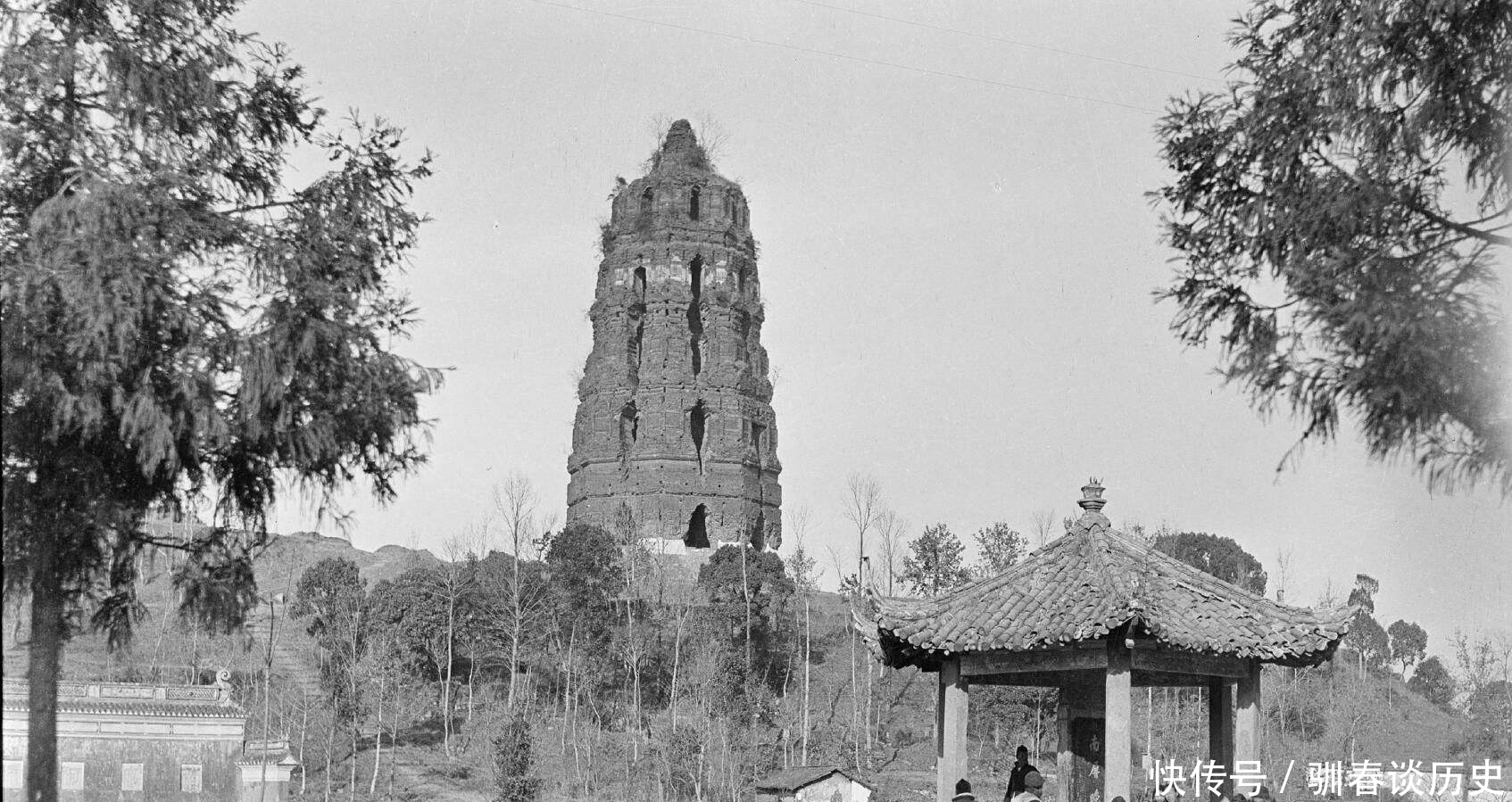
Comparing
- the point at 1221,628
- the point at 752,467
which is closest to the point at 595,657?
the point at 752,467

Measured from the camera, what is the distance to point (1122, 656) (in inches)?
498

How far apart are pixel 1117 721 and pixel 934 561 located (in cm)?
4123

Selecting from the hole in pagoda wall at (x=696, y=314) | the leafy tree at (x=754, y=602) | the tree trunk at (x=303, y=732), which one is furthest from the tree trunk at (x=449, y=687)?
the hole in pagoda wall at (x=696, y=314)

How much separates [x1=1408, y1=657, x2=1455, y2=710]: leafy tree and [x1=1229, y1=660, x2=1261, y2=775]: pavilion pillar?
4636 cm

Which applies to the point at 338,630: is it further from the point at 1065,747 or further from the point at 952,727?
the point at 952,727

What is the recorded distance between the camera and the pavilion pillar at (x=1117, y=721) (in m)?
12.5

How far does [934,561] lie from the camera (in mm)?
53531

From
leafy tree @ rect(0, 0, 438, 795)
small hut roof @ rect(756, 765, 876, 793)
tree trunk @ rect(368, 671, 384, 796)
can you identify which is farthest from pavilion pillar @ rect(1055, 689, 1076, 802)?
tree trunk @ rect(368, 671, 384, 796)

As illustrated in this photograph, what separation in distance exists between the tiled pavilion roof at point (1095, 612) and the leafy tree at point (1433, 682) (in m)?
46.7

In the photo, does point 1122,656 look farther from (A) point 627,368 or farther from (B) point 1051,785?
(A) point 627,368

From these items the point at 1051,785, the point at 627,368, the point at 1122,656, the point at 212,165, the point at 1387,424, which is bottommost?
the point at 1051,785

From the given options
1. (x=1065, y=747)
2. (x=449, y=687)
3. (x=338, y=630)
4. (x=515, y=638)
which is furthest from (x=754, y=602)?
(x=1065, y=747)

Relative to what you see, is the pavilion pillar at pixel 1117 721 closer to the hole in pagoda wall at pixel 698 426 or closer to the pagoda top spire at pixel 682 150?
the hole in pagoda wall at pixel 698 426

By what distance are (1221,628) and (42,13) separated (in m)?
9.57
